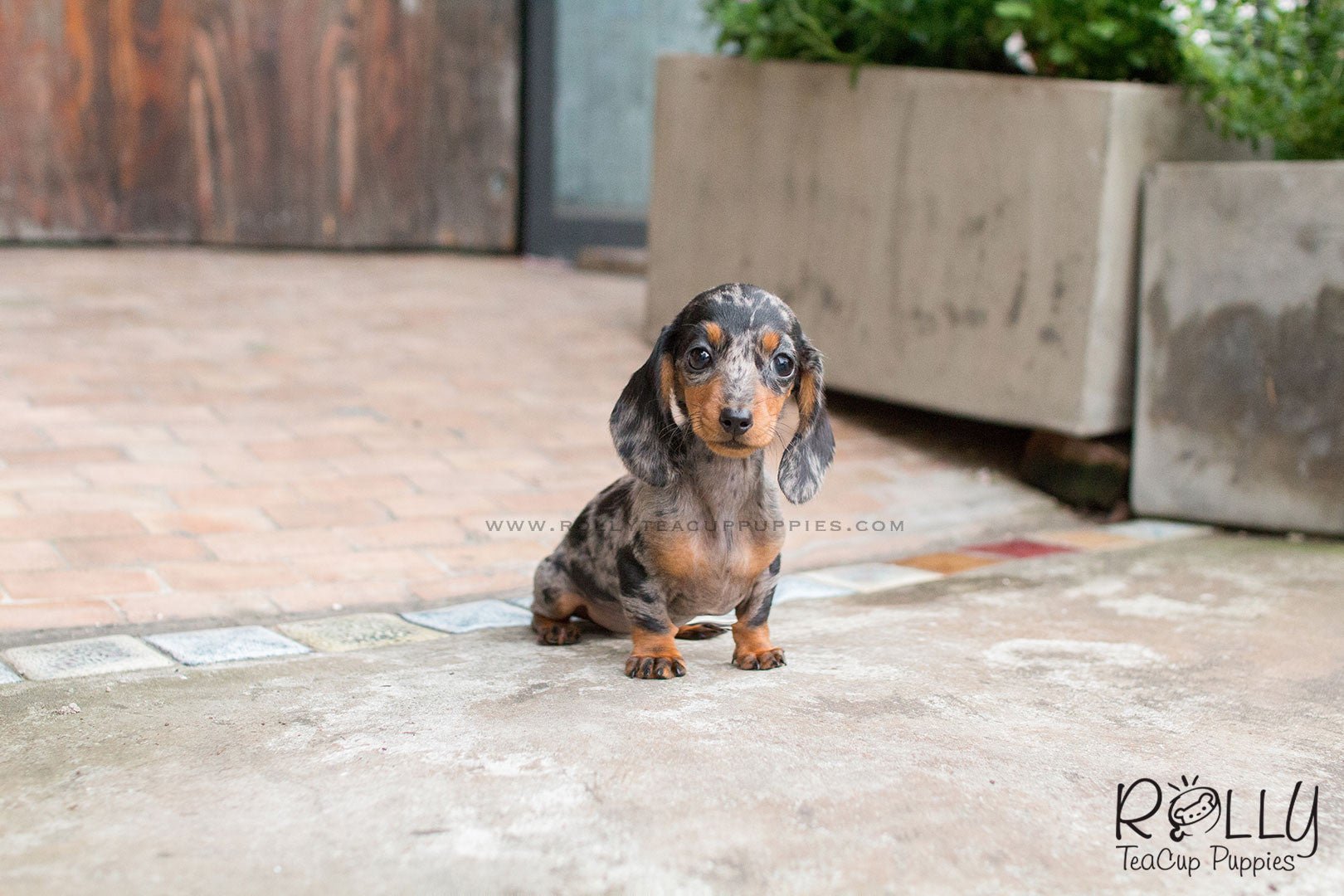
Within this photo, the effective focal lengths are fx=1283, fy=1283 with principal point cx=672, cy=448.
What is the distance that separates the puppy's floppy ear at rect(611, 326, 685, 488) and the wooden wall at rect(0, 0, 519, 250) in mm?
5597

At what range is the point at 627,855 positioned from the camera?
209 centimetres

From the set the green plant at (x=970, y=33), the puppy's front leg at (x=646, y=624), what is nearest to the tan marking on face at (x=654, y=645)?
the puppy's front leg at (x=646, y=624)

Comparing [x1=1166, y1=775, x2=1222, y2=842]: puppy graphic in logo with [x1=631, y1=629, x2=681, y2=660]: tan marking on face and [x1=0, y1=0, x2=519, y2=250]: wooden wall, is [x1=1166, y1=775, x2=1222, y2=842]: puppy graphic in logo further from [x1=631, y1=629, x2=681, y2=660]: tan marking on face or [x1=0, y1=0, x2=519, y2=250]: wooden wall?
[x1=0, y1=0, x2=519, y2=250]: wooden wall

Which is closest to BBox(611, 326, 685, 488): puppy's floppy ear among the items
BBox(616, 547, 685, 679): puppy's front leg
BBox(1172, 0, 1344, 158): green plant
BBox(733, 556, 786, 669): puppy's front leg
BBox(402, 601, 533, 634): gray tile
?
BBox(616, 547, 685, 679): puppy's front leg

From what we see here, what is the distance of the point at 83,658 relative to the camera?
9.87 feet

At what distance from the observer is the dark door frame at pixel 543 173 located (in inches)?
333

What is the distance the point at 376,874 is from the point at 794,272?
4312mm

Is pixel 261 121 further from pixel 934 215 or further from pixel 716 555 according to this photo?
pixel 716 555

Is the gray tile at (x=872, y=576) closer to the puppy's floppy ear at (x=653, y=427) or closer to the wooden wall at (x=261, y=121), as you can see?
the puppy's floppy ear at (x=653, y=427)

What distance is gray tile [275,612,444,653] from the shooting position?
3263mm

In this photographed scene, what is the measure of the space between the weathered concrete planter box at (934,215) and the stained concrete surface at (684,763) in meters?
1.88

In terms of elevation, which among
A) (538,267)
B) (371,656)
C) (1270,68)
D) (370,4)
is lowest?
(371,656)

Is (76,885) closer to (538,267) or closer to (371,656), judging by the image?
(371,656)

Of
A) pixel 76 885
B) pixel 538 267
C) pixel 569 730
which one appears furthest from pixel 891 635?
pixel 538 267
